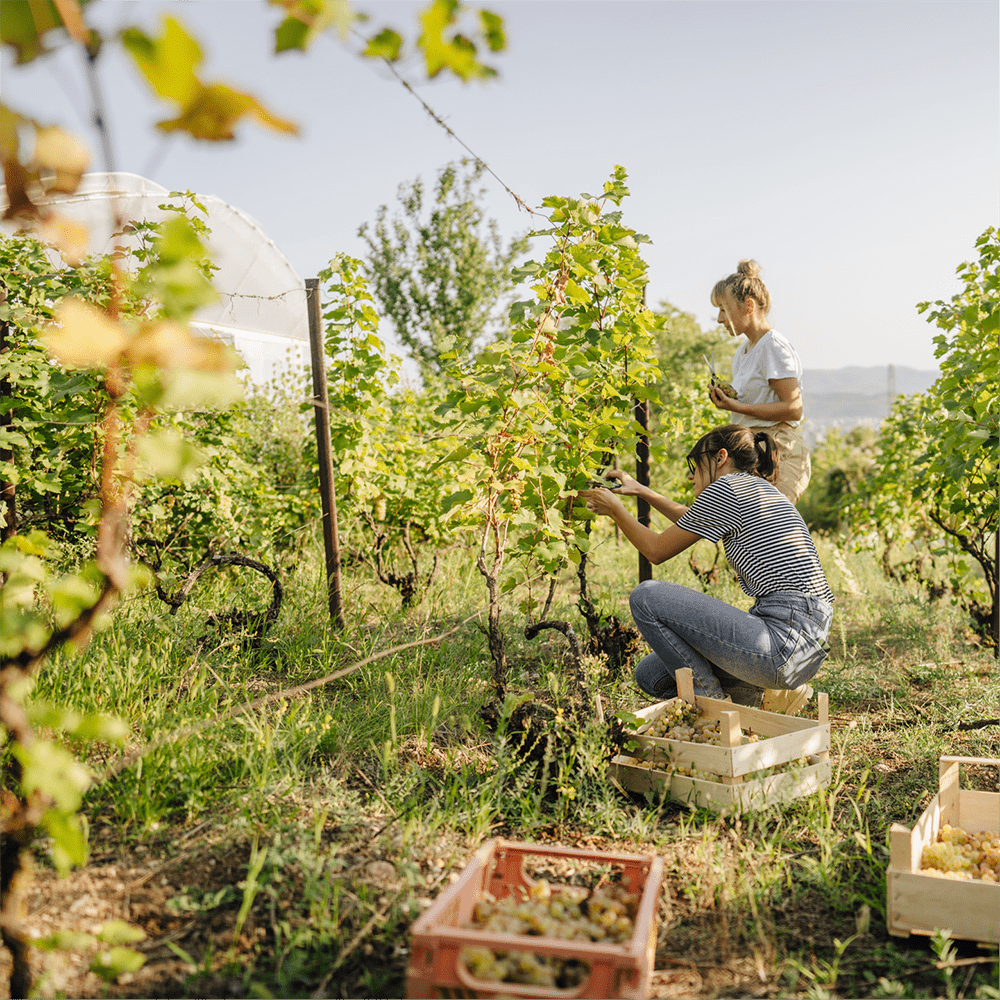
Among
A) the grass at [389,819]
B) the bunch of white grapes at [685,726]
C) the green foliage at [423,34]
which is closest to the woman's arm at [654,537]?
the bunch of white grapes at [685,726]

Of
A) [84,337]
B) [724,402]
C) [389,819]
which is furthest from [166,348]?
[724,402]

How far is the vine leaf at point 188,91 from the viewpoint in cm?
90

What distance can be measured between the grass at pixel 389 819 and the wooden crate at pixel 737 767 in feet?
0.20

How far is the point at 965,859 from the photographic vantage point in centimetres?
193

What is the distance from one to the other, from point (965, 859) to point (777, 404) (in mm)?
1951

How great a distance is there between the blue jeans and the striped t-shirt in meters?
0.06

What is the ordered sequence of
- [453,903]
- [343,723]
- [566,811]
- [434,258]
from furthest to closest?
[434,258]
[343,723]
[566,811]
[453,903]

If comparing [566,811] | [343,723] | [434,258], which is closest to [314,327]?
[343,723]

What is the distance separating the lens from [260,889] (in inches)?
70.2

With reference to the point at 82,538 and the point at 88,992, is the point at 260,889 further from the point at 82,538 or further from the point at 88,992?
the point at 82,538

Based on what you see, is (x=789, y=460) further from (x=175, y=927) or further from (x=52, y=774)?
(x=52, y=774)

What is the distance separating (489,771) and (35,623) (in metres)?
1.57

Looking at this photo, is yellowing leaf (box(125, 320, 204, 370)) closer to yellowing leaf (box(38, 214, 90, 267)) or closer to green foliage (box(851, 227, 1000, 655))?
yellowing leaf (box(38, 214, 90, 267))

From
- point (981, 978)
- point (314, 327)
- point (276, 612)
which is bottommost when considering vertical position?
point (981, 978)
